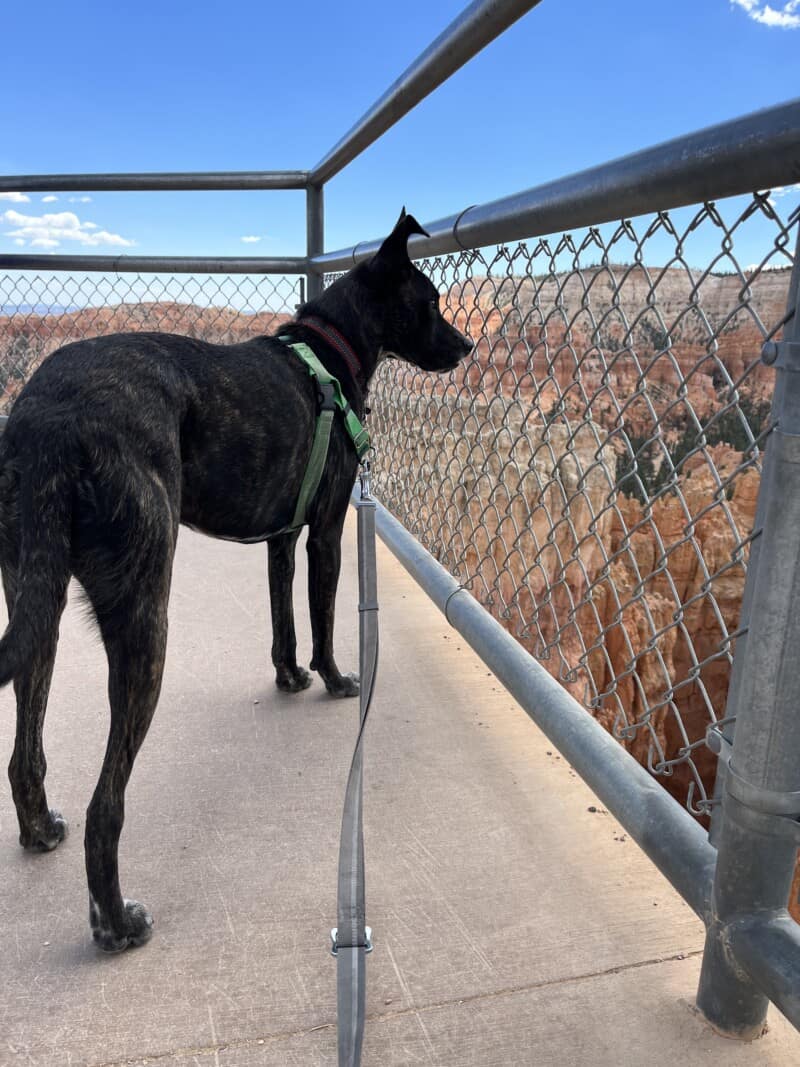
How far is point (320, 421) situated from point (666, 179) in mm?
1137

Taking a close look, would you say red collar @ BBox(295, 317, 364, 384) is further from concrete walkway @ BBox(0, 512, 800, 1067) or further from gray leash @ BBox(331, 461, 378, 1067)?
concrete walkway @ BBox(0, 512, 800, 1067)

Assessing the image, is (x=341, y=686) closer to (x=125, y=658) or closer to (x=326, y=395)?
(x=326, y=395)

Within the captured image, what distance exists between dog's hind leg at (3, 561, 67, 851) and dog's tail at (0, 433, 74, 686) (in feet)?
1.08

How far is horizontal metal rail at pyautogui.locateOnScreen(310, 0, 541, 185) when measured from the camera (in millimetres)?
1788

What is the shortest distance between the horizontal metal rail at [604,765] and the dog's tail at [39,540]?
109 centimetres

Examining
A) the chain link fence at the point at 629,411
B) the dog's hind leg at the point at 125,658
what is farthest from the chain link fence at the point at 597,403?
the dog's hind leg at the point at 125,658

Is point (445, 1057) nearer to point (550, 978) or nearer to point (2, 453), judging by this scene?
point (550, 978)

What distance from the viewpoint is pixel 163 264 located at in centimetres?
479

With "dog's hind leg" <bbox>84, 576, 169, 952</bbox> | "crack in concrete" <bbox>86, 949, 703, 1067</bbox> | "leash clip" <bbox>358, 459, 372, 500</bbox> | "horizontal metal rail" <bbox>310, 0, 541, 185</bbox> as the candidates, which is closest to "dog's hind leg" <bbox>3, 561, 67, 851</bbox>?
"dog's hind leg" <bbox>84, 576, 169, 952</bbox>

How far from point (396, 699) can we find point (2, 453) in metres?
1.49

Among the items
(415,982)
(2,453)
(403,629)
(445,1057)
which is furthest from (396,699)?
(2,453)

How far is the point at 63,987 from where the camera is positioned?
148 centimetres

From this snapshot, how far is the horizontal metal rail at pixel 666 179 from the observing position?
3.37ft

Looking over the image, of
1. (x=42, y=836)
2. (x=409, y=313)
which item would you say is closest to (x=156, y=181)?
(x=409, y=313)
